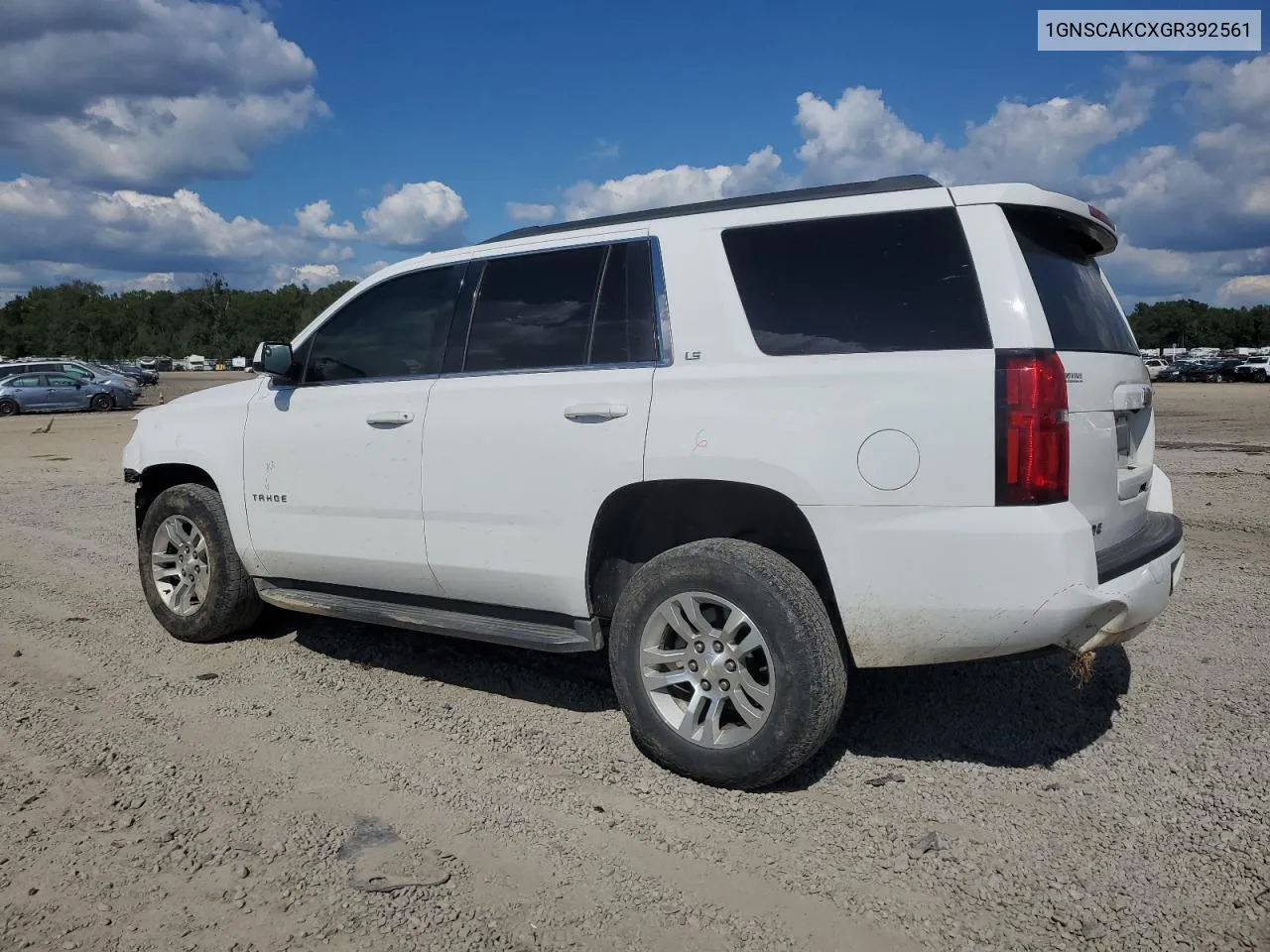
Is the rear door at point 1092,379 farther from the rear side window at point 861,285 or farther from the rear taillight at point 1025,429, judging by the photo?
the rear side window at point 861,285

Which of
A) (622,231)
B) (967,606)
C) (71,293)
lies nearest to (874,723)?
(967,606)

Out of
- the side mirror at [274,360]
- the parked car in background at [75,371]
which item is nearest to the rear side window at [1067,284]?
the side mirror at [274,360]

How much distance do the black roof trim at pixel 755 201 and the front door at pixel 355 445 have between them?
59 cm

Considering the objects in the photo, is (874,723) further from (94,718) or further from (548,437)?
(94,718)

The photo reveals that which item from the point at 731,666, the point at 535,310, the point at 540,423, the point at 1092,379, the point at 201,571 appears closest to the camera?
the point at 1092,379

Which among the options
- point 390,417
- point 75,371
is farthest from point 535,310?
point 75,371

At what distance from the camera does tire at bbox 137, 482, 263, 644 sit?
534 cm

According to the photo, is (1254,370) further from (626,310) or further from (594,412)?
(594,412)

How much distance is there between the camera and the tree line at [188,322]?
122750mm

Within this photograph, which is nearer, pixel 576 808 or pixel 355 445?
pixel 576 808

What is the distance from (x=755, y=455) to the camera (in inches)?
139

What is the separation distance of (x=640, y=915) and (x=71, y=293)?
483ft

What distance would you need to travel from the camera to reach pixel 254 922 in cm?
280

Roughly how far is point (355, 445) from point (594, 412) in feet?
4.53
